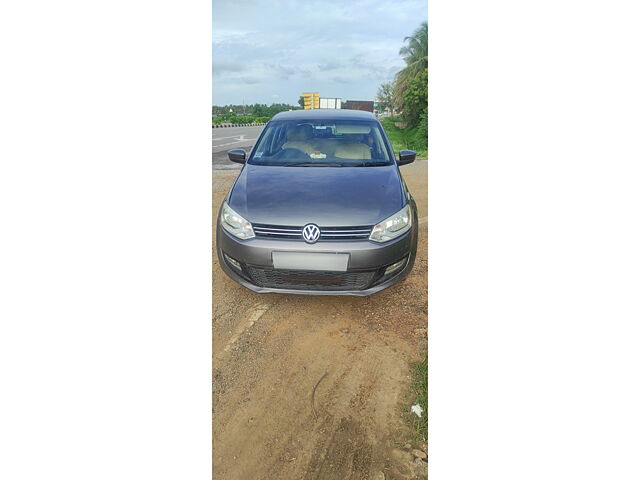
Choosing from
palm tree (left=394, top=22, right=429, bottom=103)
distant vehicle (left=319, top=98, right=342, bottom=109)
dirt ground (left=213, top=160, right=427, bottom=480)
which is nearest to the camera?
dirt ground (left=213, top=160, right=427, bottom=480)

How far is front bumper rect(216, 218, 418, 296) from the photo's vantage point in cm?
180

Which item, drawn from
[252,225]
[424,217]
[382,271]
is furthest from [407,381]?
[424,217]

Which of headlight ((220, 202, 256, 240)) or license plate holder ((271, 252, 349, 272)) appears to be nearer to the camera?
license plate holder ((271, 252, 349, 272))

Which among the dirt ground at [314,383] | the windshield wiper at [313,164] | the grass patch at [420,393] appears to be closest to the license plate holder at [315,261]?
the dirt ground at [314,383]

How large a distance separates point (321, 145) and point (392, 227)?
88 centimetres

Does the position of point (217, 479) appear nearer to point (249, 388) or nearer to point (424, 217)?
point (249, 388)

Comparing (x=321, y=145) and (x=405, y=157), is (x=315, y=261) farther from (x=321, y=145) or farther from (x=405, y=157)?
(x=405, y=157)

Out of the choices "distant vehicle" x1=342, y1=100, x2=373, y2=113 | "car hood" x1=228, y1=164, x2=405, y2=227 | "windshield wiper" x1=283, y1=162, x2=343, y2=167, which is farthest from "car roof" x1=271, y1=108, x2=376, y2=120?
"car hood" x1=228, y1=164, x2=405, y2=227

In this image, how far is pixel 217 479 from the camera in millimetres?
1247

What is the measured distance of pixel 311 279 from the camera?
1.82m

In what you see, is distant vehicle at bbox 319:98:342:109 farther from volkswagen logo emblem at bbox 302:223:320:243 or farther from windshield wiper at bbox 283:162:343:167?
volkswagen logo emblem at bbox 302:223:320:243

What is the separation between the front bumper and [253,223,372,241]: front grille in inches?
1.0

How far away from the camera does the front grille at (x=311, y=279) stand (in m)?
1.81

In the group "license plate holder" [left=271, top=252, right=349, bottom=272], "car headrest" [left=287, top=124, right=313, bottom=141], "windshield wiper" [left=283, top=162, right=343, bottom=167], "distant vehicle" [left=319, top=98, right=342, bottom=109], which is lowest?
"license plate holder" [left=271, top=252, right=349, bottom=272]
